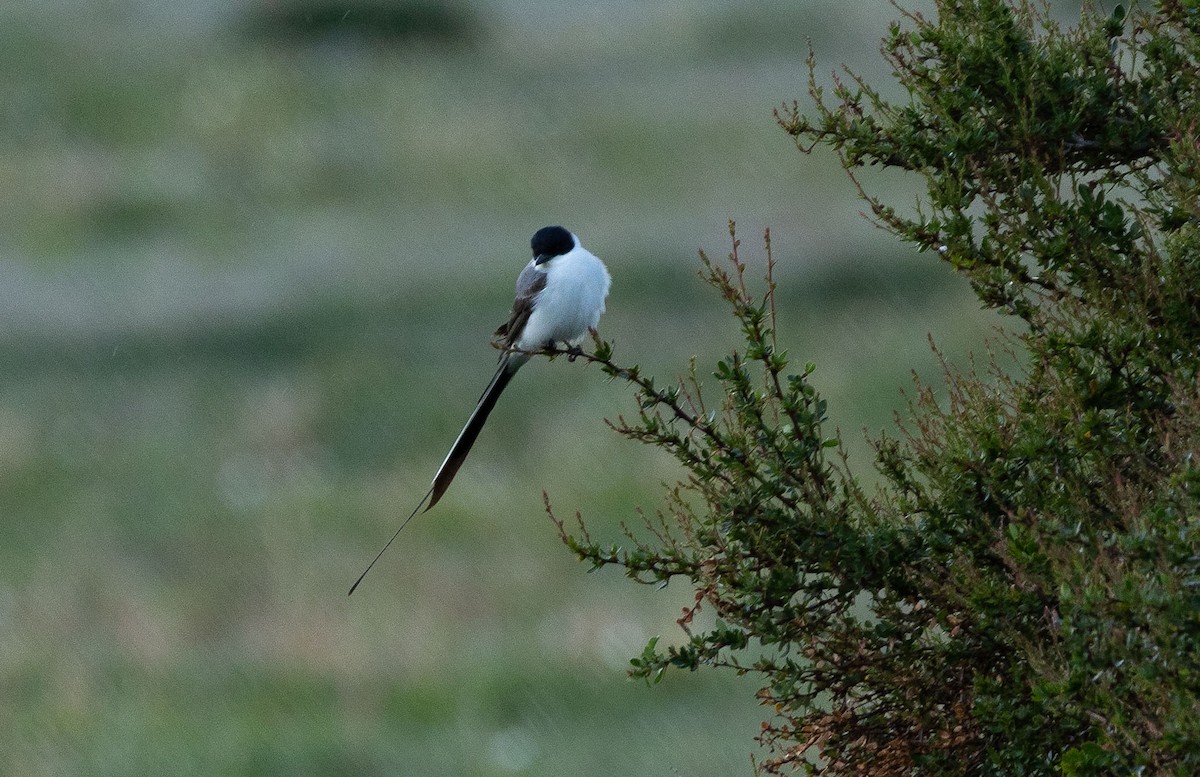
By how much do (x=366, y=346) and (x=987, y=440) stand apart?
13835 mm

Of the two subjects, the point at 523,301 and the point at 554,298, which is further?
the point at 523,301

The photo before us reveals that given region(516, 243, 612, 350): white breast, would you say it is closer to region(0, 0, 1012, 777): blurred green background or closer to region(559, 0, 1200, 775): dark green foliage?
region(559, 0, 1200, 775): dark green foliage

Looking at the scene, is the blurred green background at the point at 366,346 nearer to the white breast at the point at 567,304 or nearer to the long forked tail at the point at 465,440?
the white breast at the point at 567,304

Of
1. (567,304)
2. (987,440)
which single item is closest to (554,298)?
(567,304)

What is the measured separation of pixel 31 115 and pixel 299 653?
15.2 meters

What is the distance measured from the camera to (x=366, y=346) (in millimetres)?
17953

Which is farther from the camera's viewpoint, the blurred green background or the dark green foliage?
the blurred green background

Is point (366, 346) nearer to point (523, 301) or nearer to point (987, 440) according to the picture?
point (523, 301)

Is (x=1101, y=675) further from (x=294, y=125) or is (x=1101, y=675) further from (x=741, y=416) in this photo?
(x=294, y=125)

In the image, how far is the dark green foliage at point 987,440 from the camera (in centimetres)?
434

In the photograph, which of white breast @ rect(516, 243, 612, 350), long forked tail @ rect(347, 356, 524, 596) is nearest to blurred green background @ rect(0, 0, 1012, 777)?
white breast @ rect(516, 243, 612, 350)

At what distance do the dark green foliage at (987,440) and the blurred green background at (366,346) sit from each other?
17.6 feet

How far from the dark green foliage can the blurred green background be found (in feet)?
17.6

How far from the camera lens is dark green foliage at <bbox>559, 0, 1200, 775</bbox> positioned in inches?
171
